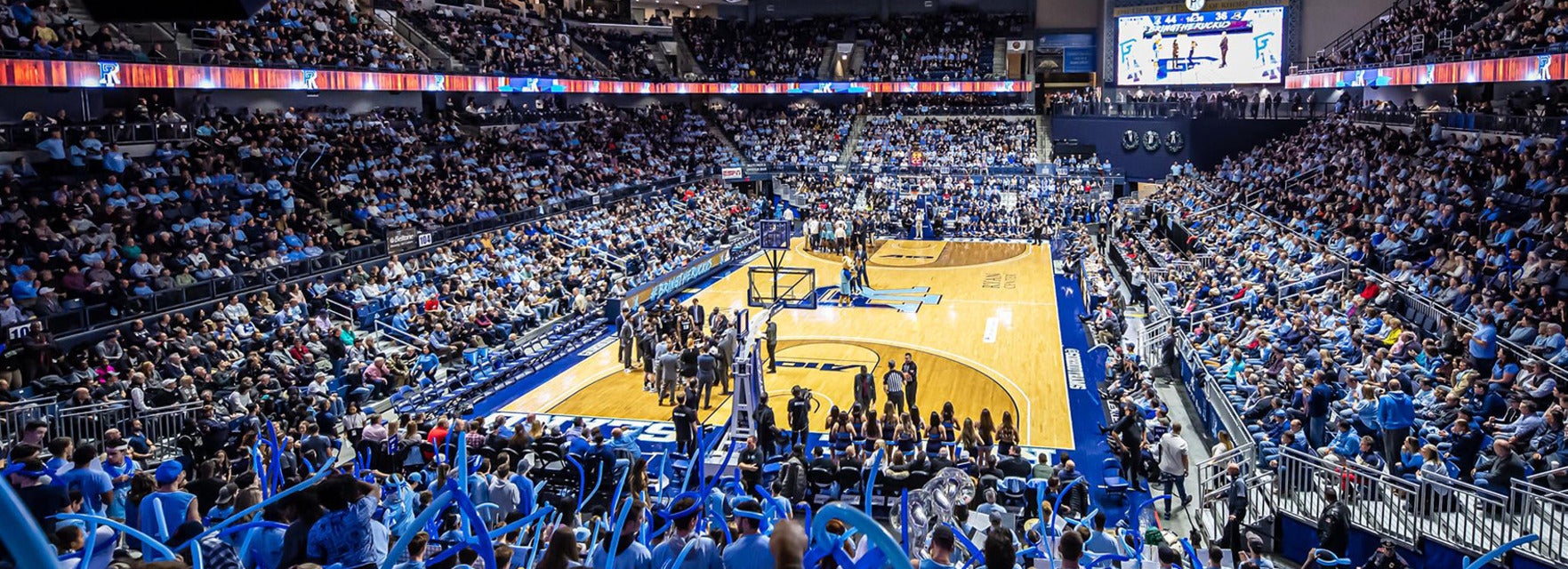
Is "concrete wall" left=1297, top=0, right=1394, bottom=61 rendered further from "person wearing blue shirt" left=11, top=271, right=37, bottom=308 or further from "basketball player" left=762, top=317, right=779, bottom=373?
"person wearing blue shirt" left=11, top=271, right=37, bottom=308

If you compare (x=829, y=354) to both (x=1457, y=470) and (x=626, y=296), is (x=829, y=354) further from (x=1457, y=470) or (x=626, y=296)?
(x=1457, y=470)

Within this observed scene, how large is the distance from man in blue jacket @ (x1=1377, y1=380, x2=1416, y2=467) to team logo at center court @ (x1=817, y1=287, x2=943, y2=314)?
15.3 meters

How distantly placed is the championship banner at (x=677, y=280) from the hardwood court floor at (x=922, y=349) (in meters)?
0.73

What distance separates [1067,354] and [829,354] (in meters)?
5.00

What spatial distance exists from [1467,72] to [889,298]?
47.6 feet

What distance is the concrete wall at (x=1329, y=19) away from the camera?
45094 mm

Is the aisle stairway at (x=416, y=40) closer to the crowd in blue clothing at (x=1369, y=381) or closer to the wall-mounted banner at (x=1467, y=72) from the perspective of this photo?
the crowd in blue clothing at (x=1369, y=381)

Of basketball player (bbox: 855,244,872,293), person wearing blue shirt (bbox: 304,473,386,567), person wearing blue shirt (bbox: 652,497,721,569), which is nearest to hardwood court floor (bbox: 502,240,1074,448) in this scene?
basketball player (bbox: 855,244,872,293)

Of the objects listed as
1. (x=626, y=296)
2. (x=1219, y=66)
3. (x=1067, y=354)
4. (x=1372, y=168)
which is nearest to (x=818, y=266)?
(x=626, y=296)

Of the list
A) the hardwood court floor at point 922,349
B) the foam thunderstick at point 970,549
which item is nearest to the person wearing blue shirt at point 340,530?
the foam thunderstick at point 970,549

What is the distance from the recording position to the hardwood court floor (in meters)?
19.5

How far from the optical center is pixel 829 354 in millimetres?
23422

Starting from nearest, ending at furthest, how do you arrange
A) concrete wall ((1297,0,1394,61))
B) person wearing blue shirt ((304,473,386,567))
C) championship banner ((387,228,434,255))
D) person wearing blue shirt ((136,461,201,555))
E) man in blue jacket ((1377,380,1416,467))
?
person wearing blue shirt ((304,473,386,567)), person wearing blue shirt ((136,461,201,555)), man in blue jacket ((1377,380,1416,467)), championship banner ((387,228,434,255)), concrete wall ((1297,0,1394,61))

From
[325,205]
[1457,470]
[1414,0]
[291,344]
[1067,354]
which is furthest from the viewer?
[1414,0]
